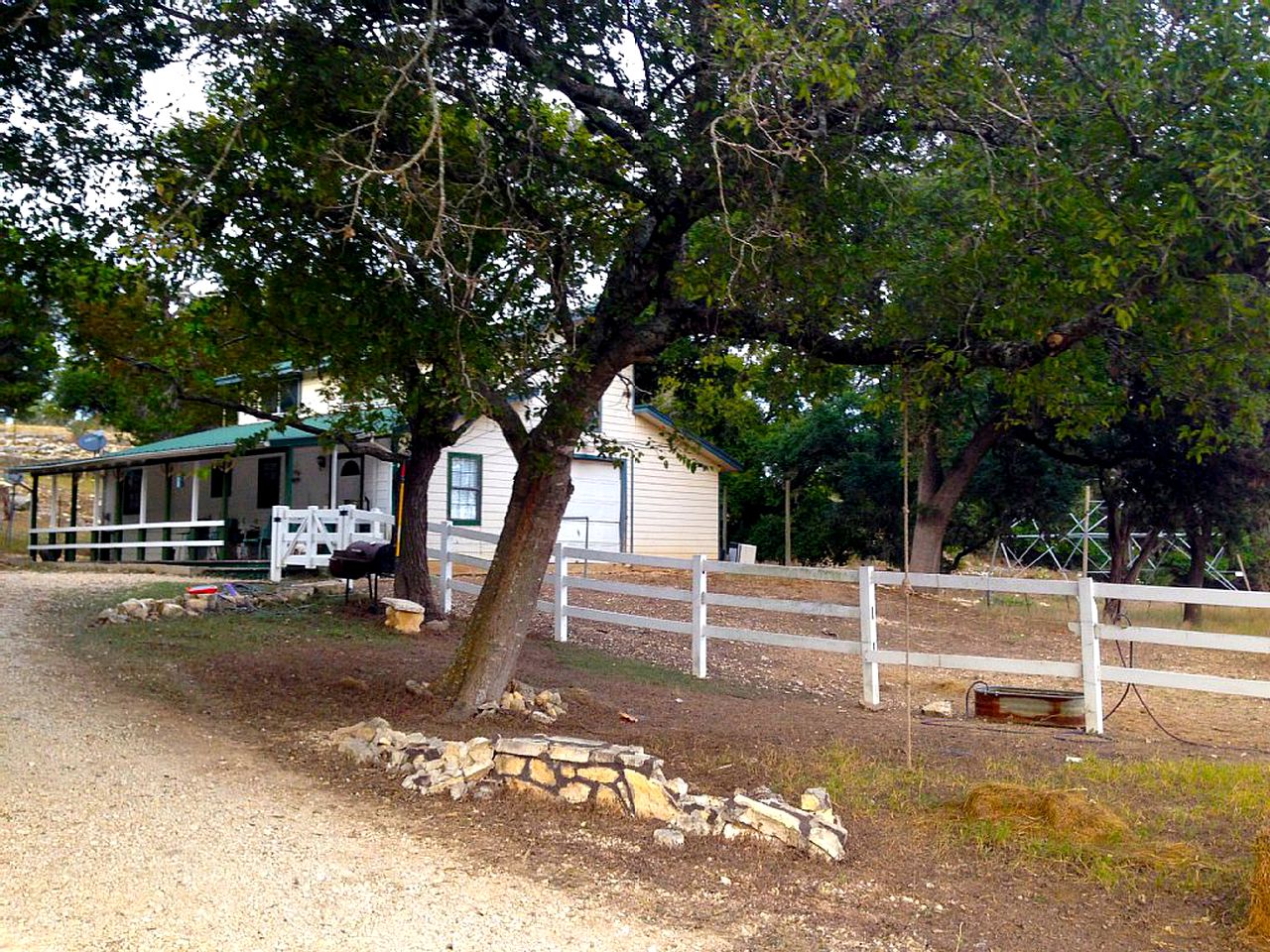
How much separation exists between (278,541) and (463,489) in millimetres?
4885

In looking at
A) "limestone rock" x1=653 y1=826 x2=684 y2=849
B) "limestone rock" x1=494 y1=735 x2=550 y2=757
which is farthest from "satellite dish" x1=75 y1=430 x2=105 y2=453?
"limestone rock" x1=653 y1=826 x2=684 y2=849

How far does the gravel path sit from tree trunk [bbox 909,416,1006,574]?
59.1 ft

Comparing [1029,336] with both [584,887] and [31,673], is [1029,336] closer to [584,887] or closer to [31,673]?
[584,887]

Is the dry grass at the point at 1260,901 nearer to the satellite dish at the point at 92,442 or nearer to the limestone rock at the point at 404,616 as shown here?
the limestone rock at the point at 404,616

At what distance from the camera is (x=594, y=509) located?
79.3 ft

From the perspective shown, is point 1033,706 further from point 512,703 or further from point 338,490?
point 338,490

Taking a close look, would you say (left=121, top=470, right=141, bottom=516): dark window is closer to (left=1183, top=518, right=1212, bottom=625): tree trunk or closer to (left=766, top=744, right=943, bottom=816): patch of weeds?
(left=1183, top=518, right=1212, bottom=625): tree trunk

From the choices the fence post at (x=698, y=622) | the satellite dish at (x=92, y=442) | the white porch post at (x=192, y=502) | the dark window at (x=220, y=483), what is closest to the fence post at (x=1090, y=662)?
the fence post at (x=698, y=622)

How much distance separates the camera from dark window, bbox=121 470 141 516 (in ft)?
93.2

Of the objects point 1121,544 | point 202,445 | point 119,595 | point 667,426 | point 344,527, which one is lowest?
point 119,595

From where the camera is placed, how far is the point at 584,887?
4.91 meters

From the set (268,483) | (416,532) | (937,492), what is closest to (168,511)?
(268,483)

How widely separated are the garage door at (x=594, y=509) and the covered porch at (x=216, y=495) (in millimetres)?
4478

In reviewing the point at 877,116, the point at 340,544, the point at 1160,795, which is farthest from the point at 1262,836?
the point at 340,544
